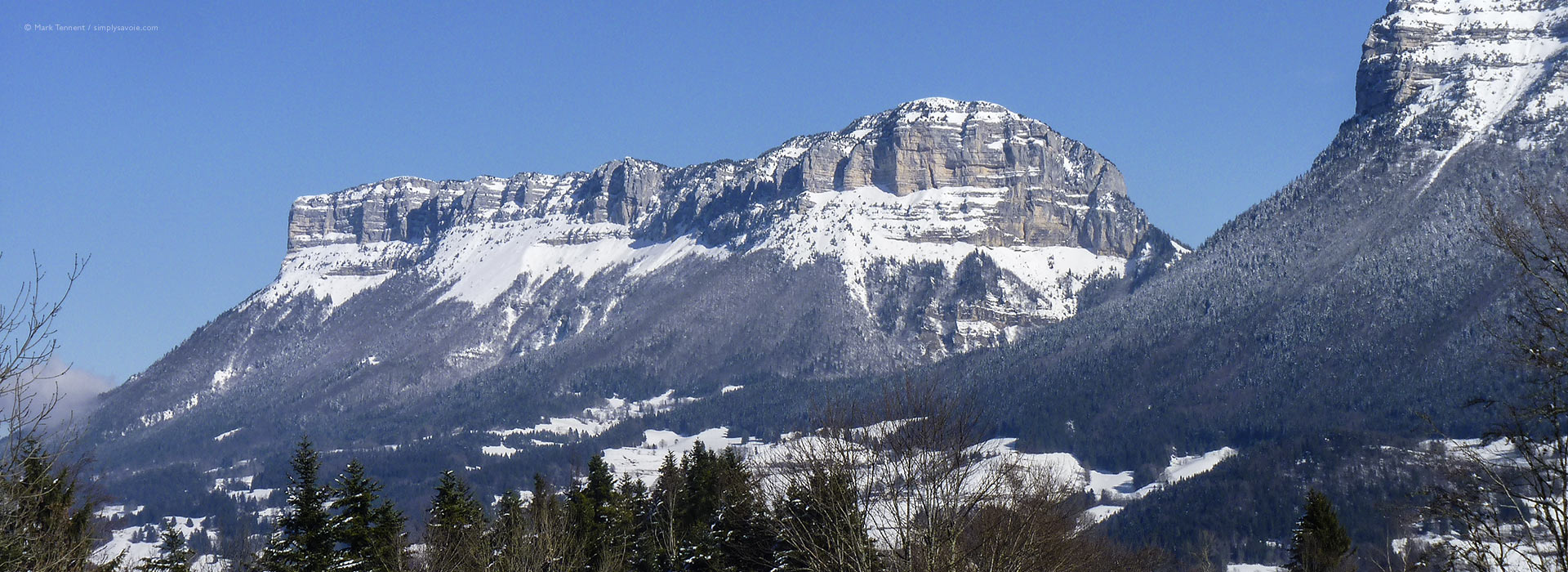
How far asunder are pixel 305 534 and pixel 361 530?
180 cm

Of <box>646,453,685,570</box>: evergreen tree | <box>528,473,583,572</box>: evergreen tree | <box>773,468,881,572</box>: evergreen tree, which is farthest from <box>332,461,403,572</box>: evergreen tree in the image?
<box>646,453,685,570</box>: evergreen tree

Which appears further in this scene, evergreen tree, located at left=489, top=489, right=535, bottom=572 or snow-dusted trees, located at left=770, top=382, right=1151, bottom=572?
evergreen tree, located at left=489, top=489, right=535, bottom=572

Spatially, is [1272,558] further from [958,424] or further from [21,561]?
[21,561]

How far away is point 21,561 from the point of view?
2381cm

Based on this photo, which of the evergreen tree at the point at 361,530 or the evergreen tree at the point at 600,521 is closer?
the evergreen tree at the point at 361,530

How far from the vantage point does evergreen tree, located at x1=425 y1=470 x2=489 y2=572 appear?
47.8 metres

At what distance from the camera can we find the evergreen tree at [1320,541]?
175ft

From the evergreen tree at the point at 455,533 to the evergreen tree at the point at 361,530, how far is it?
160cm

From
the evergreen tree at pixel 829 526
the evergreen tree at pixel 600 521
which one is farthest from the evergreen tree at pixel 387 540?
the evergreen tree at pixel 829 526

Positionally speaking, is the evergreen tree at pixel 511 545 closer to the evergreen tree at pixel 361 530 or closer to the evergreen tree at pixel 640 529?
the evergreen tree at pixel 361 530

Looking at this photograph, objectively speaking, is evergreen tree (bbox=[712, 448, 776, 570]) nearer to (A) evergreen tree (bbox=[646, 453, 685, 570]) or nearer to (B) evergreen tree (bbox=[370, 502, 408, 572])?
(A) evergreen tree (bbox=[646, 453, 685, 570])

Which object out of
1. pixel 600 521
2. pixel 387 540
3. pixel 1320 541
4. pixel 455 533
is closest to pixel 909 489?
pixel 387 540

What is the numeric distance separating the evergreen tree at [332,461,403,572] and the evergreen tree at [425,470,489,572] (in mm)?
1599

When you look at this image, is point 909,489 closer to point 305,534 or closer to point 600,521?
point 305,534
